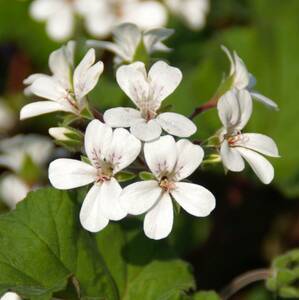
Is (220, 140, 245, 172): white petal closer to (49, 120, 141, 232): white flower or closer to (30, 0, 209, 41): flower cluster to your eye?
(49, 120, 141, 232): white flower

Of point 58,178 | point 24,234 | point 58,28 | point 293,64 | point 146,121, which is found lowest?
point 24,234

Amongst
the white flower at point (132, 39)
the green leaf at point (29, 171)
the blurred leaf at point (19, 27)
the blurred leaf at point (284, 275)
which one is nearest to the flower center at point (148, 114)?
the white flower at point (132, 39)

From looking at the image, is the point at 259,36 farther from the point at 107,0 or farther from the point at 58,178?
the point at 58,178

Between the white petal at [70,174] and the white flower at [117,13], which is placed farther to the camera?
the white flower at [117,13]

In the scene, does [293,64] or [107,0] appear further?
[107,0]

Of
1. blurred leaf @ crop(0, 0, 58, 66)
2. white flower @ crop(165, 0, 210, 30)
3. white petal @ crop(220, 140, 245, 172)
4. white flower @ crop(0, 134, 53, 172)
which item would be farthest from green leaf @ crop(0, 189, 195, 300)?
blurred leaf @ crop(0, 0, 58, 66)

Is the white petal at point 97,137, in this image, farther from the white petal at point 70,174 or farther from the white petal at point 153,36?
the white petal at point 153,36

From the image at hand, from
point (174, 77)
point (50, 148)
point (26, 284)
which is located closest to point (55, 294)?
point (26, 284)

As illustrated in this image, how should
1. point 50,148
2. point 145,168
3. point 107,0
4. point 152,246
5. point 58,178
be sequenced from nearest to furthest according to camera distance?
point 58,178 < point 145,168 < point 152,246 < point 50,148 < point 107,0
